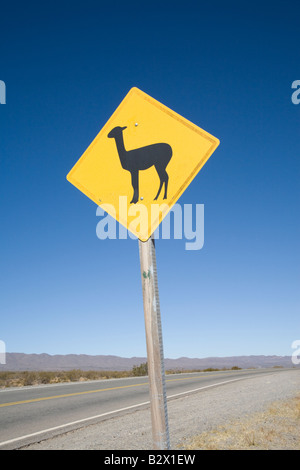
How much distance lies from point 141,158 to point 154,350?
4.22ft

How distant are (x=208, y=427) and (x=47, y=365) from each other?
128 meters

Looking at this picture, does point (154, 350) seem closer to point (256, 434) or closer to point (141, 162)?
point (141, 162)

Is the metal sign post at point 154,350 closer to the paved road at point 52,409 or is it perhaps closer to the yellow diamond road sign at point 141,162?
the yellow diamond road sign at point 141,162

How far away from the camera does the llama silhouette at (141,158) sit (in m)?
2.57

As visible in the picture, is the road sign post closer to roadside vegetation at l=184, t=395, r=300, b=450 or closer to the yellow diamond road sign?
the yellow diamond road sign

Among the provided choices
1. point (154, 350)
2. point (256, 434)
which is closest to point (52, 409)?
point (256, 434)

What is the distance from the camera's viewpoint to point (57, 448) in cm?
566

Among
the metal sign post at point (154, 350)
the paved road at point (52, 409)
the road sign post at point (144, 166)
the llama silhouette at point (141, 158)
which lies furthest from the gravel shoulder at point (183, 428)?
the llama silhouette at point (141, 158)

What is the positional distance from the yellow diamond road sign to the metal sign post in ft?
0.63

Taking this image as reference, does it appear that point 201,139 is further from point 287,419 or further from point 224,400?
point 224,400

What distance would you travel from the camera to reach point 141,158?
2.66 m

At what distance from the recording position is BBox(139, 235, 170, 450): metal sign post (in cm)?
213


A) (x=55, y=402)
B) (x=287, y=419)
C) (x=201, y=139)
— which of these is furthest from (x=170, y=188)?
(x=55, y=402)

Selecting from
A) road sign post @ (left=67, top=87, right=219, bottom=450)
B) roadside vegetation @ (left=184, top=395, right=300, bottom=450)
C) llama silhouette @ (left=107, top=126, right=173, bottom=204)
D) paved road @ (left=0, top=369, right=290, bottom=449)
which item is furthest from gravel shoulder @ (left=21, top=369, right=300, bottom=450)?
llama silhouette @ (left=107, top=126, right=173, bottom=204)
